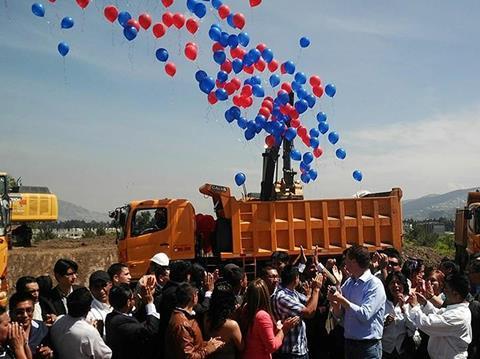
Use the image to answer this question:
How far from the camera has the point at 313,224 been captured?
35.3 ft

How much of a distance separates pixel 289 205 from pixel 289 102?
98.1 inches

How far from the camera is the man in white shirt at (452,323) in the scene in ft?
13.8

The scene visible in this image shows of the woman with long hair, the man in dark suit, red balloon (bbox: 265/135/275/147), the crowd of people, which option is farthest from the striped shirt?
red balloon (bbox: 265/135/275/147)

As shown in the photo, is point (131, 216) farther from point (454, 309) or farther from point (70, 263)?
point (454, 309)

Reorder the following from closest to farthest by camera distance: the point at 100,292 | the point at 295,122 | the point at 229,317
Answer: the point at 229,317, the point at 100,292, the point at 295,122

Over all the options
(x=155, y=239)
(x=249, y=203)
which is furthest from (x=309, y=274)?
(x=155, y=239)

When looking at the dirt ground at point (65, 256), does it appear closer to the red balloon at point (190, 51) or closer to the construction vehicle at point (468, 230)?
the construction vehicle at point (468, 230)

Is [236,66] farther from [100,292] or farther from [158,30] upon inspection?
[100,292]

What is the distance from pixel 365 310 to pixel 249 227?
6.26 meters

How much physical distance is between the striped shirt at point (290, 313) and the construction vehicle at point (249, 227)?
233 inches

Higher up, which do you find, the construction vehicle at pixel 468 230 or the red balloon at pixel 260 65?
the red balloon at pixel 260 65

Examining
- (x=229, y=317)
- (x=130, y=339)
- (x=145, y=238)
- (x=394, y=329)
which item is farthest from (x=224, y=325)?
(x=145, y=238)

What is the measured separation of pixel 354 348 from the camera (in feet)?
14.8

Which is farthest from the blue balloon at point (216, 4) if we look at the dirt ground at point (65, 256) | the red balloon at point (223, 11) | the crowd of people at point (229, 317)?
the dirt ground at point (65, 256)
